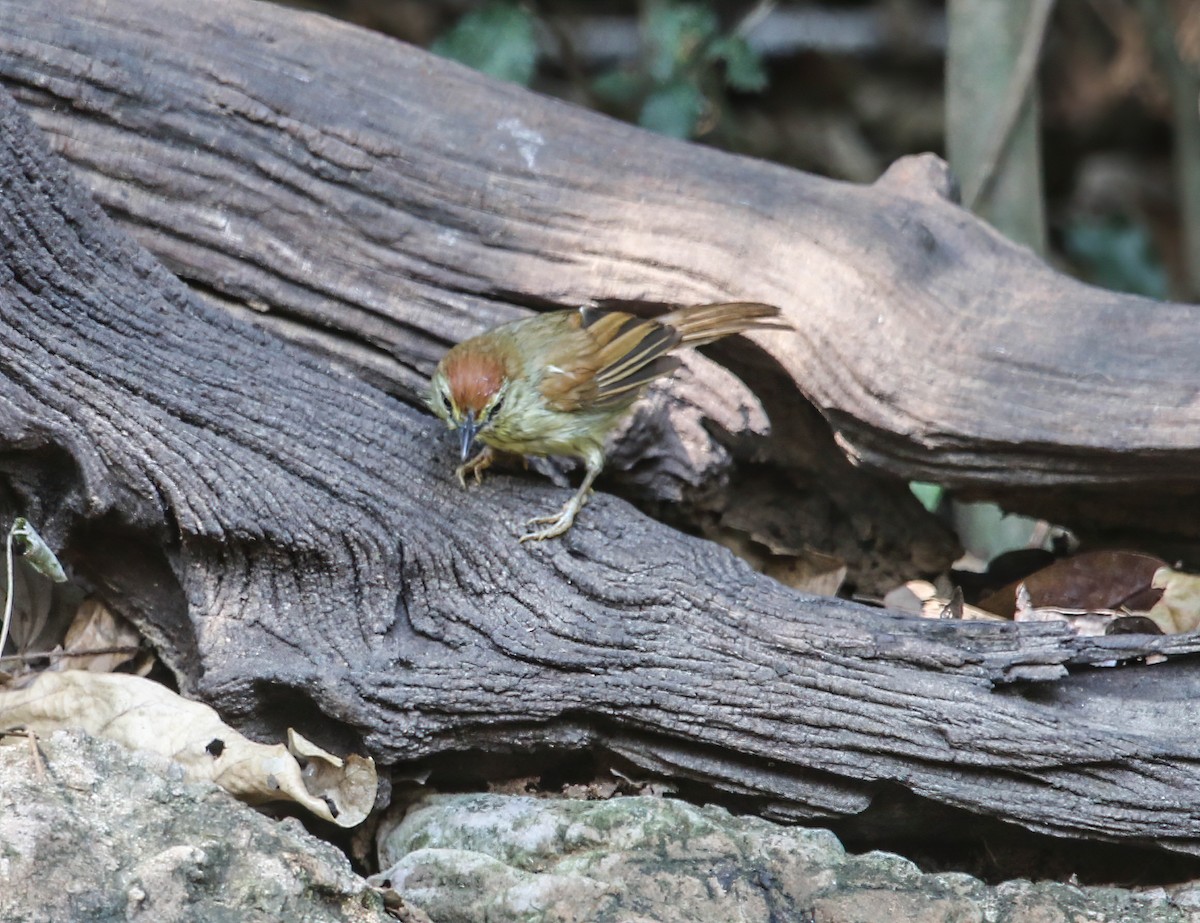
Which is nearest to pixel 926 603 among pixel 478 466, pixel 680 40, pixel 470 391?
pixel 478 466

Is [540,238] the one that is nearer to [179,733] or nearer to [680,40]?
[179,733]

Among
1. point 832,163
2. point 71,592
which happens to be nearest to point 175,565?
point 71,592

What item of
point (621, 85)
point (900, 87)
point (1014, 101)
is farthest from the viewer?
point (900, 87)

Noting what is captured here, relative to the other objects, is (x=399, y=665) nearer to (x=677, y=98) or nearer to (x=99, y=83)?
(x=99, y=83)

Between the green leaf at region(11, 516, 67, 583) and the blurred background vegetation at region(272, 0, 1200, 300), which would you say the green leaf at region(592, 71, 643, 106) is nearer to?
the blurred background vegetation at region(272, 0, 1200, 300)

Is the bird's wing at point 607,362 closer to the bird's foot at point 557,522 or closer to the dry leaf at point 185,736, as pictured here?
the bird's foot at point 557,522

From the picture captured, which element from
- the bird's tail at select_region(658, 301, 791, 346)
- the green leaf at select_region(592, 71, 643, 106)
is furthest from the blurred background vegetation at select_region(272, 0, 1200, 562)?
the bird's tail at select_region(658, 301, 791, 346)

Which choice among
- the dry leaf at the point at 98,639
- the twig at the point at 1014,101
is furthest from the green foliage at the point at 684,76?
the dry leaf at the point at 98,639
